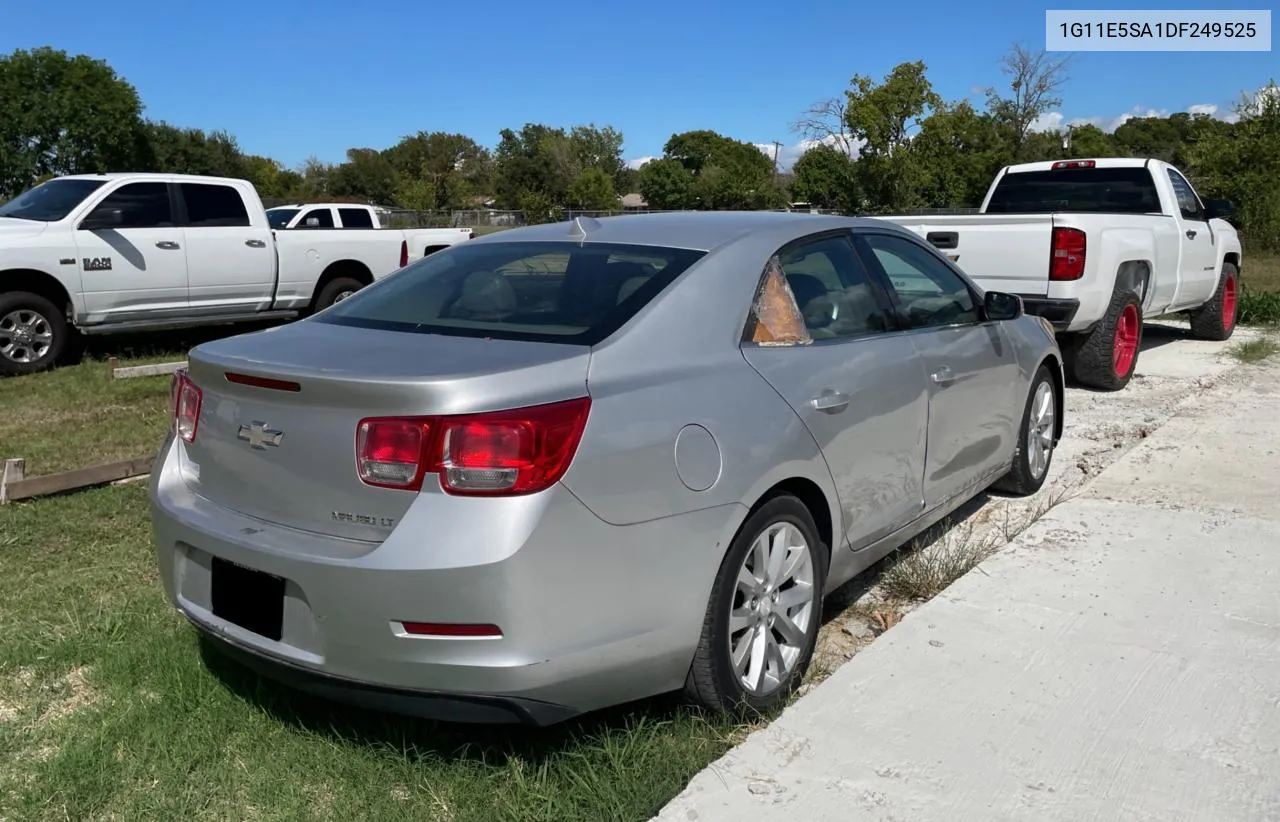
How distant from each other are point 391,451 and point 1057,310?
6.40 meters

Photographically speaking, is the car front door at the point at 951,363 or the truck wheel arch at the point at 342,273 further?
the truck wheel arch at the point at 342,273

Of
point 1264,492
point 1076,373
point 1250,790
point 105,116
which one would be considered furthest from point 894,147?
point 105,116

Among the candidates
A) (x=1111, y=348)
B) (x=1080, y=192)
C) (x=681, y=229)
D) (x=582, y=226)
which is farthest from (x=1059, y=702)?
(x=1080, y=192)

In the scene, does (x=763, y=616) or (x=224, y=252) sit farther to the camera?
(x=224, y=252)

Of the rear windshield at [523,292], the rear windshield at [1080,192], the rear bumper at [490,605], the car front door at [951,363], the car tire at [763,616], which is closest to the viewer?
the rear bumper at [490,605]

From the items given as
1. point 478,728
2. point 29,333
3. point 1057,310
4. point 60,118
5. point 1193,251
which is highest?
point 60,118

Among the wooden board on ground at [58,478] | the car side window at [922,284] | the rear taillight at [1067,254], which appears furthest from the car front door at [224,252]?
the car side window at [922,284]

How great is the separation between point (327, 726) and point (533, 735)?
650 mm

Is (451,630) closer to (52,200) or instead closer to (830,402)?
(830,402)

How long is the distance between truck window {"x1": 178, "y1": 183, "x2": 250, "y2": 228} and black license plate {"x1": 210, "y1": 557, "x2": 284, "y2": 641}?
29.1 feet

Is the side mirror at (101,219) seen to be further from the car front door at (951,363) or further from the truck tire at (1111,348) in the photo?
the truck tire at (1111,348)

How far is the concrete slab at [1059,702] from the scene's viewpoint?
2.72 m

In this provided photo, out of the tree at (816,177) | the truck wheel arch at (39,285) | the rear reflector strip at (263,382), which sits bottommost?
the rear reflector strip at (263,382)

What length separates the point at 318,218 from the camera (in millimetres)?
16016
